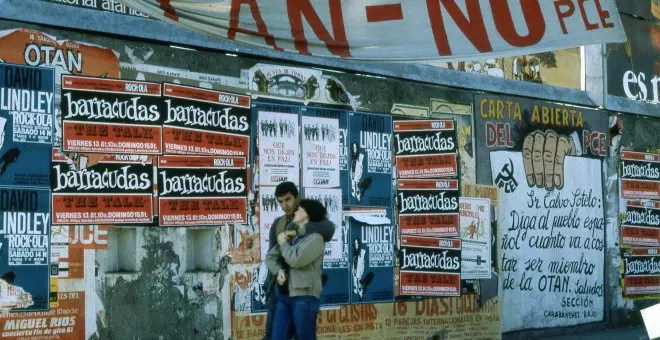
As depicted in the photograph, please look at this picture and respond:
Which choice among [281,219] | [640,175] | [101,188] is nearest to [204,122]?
[101,188]

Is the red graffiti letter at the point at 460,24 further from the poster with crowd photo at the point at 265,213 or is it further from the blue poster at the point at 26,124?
the poster with crowd photo at the point at 265,213

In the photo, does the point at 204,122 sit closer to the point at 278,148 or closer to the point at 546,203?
the point at 278,148

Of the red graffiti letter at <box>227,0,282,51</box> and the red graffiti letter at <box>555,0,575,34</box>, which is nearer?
the red graffiti letter at <box>227,0,282,51</box>

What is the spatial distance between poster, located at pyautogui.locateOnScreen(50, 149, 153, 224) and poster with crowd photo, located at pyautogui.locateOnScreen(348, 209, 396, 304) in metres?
2.92

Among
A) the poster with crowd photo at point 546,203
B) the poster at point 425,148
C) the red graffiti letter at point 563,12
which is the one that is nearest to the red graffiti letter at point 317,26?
the red graffiti letter at point 563,12

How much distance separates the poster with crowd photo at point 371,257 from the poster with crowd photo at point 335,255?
110 mm

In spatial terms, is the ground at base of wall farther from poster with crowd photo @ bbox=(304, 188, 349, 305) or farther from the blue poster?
the blue poster

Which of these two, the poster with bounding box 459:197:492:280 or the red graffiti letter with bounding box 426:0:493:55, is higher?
the red graffiti letter with bounding box 426:0:493:55

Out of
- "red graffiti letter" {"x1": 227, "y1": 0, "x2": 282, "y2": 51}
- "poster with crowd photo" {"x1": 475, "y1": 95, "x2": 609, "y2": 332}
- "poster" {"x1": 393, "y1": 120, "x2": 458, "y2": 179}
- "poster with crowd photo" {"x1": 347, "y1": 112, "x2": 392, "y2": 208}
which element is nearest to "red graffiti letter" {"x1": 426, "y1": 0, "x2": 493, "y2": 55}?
"red graffiti letter" {"x1": 227, "y1": 0, "x2": 282, "y2": 51}

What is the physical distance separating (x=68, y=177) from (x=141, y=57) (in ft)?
4.47

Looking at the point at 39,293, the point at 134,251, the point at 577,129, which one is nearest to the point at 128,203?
the point at 134,251

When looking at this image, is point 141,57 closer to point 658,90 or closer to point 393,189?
point 393,189

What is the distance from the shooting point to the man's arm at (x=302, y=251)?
9.59m

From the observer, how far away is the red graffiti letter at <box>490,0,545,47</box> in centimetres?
734
